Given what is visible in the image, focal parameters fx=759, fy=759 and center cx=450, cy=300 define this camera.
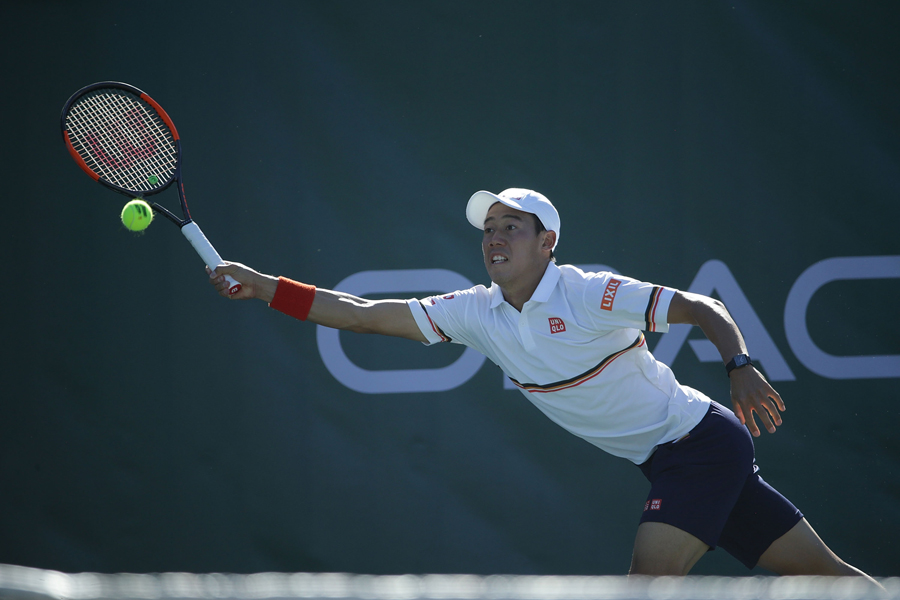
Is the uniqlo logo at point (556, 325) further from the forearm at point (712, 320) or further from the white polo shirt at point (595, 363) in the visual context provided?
the forearm at point (712, 320)

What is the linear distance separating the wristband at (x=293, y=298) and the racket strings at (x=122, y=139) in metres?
0.61

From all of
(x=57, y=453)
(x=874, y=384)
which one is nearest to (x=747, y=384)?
(x=874, y=384)

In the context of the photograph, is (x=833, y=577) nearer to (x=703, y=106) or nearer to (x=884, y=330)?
(x=884, y=330)

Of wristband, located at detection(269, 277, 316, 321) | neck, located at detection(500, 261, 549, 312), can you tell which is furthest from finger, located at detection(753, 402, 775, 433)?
wristband, located at detection(269, 277, 316, 321)

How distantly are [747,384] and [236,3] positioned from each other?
8.56ft

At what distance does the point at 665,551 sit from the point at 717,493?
0.78 feet

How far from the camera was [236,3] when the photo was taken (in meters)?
3.27

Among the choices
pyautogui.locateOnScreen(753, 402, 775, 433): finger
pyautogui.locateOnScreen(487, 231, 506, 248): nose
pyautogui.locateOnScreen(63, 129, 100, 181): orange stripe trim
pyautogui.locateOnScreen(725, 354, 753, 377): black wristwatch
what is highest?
pyautogui.locateOnScreen(63, 129, 100, 181): orange stripe trim

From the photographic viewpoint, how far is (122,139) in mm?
2635

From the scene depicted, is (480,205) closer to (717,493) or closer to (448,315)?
(448,315)

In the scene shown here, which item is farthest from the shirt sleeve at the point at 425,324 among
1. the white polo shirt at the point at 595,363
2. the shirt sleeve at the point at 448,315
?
the white polo shirt at the point at 595,363

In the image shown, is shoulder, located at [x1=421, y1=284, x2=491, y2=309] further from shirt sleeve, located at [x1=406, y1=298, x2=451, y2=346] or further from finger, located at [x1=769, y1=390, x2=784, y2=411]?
finger, located at [x1=769, y1=390, x2=784, y2=411]

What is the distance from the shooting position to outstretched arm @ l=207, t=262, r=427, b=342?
229 centimetres

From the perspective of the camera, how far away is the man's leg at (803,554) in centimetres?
224
